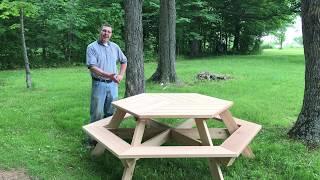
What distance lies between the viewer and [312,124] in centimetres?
654

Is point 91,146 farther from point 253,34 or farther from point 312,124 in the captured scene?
point 253,34

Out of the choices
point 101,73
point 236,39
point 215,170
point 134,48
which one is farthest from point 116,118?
point 236,39

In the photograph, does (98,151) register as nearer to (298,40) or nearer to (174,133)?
(174,133)

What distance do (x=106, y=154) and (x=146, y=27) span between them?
22448 mm

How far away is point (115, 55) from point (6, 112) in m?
3.78

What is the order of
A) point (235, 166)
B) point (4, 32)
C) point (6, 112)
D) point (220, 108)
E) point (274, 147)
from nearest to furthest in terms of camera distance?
point (220, 108), point (235, 166), point (274, 147), point (6, 112), point (4, 32)

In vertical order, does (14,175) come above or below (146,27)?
below

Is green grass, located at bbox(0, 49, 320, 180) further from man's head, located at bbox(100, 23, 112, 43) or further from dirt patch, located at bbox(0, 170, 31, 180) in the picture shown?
man's head, located at bbox(100, 23, 112, 43)

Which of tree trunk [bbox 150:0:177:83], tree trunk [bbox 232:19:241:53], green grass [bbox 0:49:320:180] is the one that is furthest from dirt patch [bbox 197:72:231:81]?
tree trunk [bbox 232:19:241:53]

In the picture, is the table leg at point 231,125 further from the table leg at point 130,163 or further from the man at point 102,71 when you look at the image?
the man at point 102,71

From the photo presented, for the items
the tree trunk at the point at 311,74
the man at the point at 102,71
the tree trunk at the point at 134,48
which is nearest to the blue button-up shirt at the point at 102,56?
the man at the point at 102,71

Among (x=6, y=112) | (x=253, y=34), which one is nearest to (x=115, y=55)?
(x=6, y=112)

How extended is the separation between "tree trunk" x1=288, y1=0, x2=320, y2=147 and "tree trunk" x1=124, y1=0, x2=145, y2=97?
11.3ft

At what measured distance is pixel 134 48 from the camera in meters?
9.20
